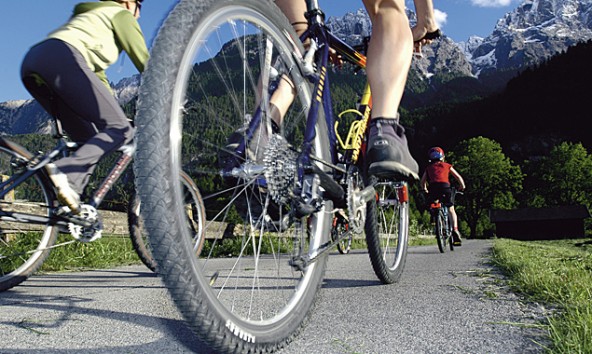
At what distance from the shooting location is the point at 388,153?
2166 mm

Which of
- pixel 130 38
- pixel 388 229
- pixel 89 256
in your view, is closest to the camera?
pixel 130 38

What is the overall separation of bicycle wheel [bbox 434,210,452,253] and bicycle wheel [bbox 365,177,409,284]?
5841 millimetres

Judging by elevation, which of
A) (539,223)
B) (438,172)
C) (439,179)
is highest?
(539,223)

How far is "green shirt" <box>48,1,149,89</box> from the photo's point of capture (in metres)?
2.65

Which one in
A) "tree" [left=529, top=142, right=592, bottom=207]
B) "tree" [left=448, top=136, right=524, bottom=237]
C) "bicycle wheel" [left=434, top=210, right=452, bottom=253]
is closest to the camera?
"bicycle wheel" [left=434, top=210, right=452, bottom=253]

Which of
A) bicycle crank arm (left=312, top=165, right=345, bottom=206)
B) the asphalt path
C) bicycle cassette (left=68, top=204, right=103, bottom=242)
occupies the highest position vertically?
bicycle crank arm (left=312, top=165, right=345, bottom=206)

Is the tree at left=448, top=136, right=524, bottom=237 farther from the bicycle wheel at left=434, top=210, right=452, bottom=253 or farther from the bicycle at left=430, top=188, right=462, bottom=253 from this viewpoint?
the bicycle wheel at left=434, top=210, right=452, bottom=253

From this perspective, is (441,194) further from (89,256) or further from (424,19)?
(424,19)


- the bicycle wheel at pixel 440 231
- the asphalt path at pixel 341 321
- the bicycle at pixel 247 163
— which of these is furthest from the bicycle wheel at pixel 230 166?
the bicycle wheel at pixel 440 231

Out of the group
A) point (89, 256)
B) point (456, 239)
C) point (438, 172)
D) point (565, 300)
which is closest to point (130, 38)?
point (565, 300)

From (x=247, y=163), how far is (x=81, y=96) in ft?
4.41

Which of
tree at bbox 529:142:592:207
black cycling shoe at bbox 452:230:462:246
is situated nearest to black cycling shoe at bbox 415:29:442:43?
black cycling shoe at bbox 452:230:462:246

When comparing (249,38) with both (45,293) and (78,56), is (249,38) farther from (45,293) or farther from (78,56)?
(45,293)

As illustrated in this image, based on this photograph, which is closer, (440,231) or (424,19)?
(424,19)
